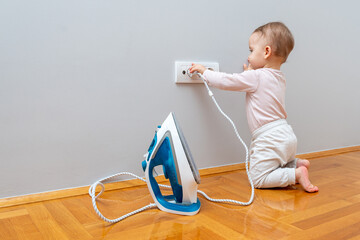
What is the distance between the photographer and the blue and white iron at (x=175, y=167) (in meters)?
0.94

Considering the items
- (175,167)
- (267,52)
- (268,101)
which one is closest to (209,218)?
(175,167)

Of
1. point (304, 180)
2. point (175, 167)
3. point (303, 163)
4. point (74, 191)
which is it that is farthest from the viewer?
point (303, 163)

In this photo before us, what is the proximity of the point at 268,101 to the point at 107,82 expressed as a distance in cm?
58

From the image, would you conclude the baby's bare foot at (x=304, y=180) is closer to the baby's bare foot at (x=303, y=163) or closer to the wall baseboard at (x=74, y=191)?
the baby's bare foot at (x=303, y=163)

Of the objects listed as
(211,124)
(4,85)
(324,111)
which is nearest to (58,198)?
(4,85)

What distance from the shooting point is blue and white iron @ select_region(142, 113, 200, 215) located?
3.10 feet

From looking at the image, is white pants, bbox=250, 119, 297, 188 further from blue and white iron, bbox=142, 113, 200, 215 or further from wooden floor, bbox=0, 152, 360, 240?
blue and white iron, bbox=142, 113, 200, 215

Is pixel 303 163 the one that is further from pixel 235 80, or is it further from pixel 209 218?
pixel 209 218

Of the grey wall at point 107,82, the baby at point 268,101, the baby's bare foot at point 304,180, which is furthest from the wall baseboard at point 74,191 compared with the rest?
the baby's bare foot at point 304,180

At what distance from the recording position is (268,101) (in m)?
1.29

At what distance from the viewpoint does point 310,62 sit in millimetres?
1726

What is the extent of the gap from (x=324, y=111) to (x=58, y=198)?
1.37 metres

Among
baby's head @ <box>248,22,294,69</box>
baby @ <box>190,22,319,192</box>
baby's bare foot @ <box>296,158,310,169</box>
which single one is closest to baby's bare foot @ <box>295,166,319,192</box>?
baby @ <box>190,22,319,192</box>

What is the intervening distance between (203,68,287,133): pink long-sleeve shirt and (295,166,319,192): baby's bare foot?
205mm
